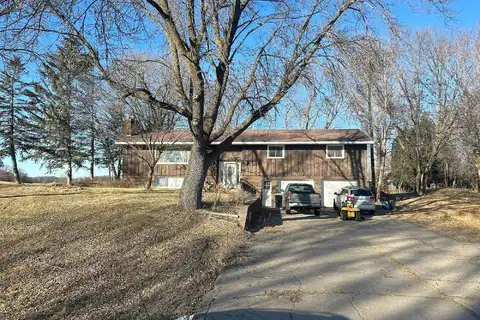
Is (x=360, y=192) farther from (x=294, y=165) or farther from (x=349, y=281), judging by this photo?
(x=349, y=281)

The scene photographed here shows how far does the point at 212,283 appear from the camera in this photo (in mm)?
6273

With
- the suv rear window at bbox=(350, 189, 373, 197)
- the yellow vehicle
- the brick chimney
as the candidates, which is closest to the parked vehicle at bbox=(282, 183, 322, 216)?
the yellow vehicle

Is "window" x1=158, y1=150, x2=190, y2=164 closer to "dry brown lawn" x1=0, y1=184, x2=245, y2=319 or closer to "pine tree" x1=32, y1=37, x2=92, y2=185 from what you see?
"pine tree" x1=32, y1=37, x2=92, y2=185

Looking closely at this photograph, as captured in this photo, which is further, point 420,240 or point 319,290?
point 420,240

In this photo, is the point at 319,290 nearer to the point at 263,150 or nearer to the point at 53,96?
the point at 263,150

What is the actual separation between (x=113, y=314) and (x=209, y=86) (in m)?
9.22

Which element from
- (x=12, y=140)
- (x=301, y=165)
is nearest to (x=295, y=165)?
(x=301, y=165)

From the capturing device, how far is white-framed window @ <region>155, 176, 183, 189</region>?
27078 millimetres

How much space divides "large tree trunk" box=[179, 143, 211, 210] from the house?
12496 millimetres

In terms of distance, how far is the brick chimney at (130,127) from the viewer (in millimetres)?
21920

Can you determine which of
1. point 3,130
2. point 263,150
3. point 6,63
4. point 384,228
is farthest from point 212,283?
point 3,130

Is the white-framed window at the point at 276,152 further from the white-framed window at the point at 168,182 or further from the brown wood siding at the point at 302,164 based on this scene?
the white-framed window at the point at 168,182

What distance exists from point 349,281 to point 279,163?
65.9ft

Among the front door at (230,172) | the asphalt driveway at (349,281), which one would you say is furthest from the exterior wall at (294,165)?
the asphalt driveway at (349,281)
